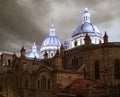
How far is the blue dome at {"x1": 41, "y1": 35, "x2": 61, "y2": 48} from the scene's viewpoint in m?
105

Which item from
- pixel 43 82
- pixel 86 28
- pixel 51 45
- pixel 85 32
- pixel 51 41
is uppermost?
pixel 86 28

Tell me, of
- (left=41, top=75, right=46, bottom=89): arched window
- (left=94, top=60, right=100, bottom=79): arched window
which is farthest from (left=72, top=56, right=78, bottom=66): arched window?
(left=41, top=75, right=46, bottom=89): arched window

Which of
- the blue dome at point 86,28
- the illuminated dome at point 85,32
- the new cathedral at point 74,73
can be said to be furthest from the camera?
the blue dome at point 86,28

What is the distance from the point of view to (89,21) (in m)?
80.6

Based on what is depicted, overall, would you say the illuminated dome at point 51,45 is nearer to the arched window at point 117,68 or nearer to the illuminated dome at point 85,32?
the illuminated dome at point 85,32

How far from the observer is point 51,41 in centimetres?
10556

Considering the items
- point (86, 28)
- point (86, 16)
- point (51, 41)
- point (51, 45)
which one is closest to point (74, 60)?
point (86, 28)

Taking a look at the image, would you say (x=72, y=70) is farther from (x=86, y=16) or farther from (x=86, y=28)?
(x=86, y=16)

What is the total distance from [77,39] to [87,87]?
36448 mm

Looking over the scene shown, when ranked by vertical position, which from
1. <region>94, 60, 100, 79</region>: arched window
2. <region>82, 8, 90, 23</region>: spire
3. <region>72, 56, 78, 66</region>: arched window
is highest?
<region>82, 8, 90, 23</region>: spire

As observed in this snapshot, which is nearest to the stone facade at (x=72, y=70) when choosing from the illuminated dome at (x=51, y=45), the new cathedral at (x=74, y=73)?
the new cathedral at (x=74, y=73)

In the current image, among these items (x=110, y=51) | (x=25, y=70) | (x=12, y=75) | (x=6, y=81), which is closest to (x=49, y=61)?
(x=25, y=70)

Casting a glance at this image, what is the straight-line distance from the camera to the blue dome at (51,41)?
10474 cm

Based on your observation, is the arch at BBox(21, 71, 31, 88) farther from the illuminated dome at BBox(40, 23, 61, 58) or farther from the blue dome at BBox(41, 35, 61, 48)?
the blue dome at BBox(41, 35, 61, 48)
